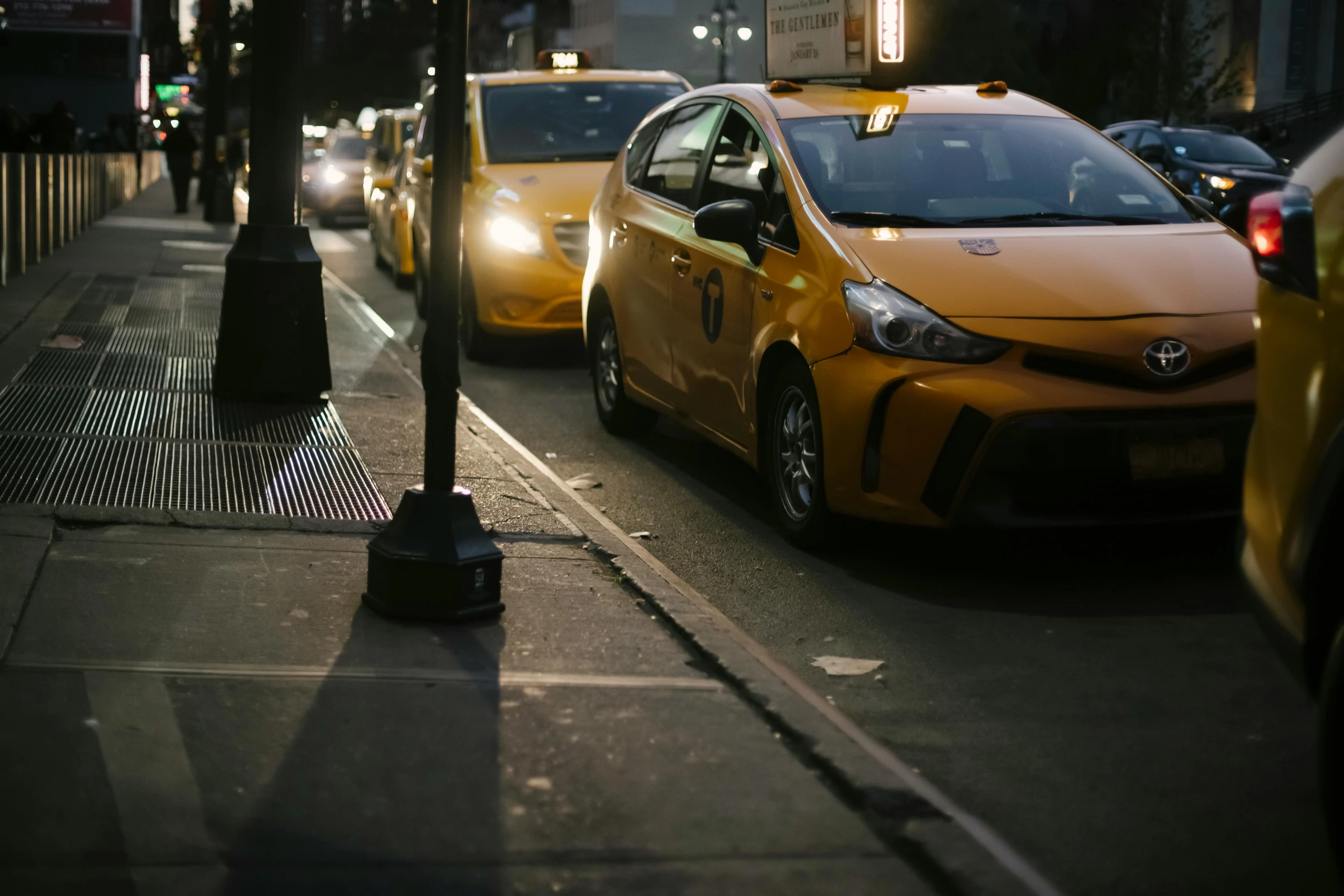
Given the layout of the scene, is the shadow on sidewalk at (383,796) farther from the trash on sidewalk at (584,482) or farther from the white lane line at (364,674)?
the trash on sidewalk at (584,482)

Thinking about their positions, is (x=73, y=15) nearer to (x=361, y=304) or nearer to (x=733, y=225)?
(x=361, y=304)

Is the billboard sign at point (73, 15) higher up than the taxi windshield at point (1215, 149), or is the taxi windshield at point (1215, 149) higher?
the billboard sign at point (73, 15)

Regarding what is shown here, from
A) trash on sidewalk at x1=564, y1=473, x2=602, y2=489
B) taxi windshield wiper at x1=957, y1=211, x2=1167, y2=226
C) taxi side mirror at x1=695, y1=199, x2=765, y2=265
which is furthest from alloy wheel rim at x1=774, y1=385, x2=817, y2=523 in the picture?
trash on sidewalk at x1=564, y1=473, x2=602, y2=489

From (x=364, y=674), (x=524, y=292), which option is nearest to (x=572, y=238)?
(x=524, y=292)

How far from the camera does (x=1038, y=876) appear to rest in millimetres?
3674

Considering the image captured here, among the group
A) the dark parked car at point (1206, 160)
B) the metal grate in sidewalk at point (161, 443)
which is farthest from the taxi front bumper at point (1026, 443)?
the dark parked car at point (1206, 160)

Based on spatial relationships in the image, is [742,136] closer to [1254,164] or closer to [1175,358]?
[1175,358]

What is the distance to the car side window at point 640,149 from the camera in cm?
900

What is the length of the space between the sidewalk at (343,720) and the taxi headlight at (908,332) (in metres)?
1.11

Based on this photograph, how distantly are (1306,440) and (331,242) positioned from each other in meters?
25.1

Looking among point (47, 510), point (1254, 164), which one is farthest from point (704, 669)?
point (1254, 164)

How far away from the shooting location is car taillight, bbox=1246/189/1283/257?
3646 millimetres

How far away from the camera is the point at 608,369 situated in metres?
9.33

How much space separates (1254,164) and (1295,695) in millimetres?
22623
